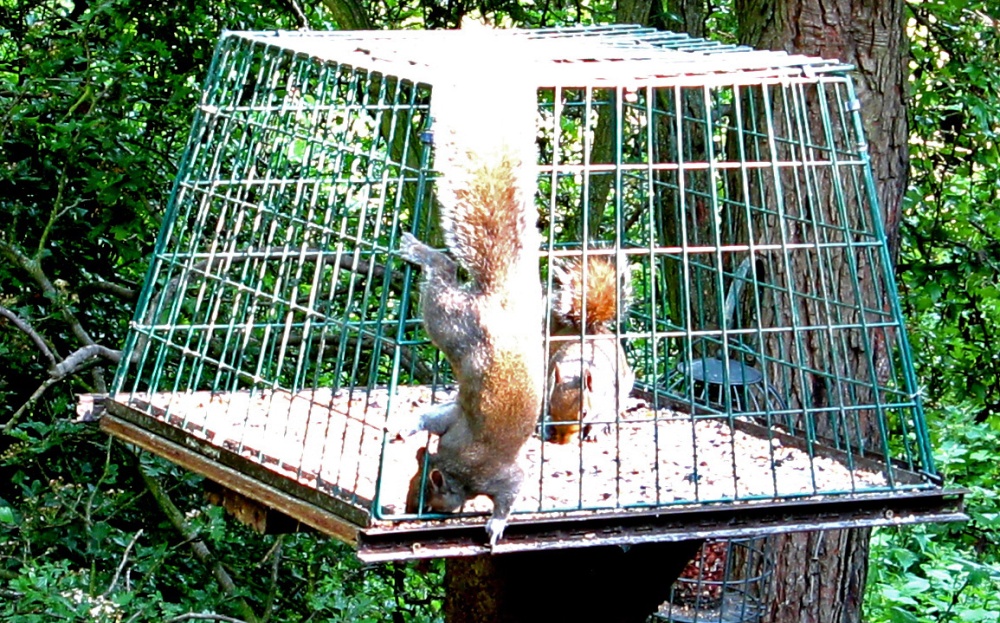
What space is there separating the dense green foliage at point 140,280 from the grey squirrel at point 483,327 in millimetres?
1258

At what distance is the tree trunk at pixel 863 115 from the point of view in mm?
3410

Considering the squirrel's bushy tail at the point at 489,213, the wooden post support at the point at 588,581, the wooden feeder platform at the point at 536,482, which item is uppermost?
the squirrel's bushy tail at the point at 489,213

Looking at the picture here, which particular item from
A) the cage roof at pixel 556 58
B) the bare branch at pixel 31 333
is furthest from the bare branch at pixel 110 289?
the cage roof at pixel 556 58

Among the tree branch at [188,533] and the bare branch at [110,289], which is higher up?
the bare branch at [110,289]

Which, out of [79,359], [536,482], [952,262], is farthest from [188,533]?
[952,262]

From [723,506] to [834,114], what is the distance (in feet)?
4.86

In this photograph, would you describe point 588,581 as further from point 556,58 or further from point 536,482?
point 556,58

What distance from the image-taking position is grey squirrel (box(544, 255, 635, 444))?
9.36 feet

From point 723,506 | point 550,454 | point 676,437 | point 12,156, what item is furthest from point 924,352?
point 12,156

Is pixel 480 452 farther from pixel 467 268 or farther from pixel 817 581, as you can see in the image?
pixel 817 581

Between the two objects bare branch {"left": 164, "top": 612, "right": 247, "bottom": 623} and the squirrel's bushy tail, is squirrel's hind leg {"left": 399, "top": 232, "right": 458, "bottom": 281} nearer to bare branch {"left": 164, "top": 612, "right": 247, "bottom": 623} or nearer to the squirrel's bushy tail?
the squirrel's bushy tail

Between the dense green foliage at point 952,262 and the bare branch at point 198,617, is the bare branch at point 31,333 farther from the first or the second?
the dense green foliage at point 952,262

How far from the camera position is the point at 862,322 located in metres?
2.46

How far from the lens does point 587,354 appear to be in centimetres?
300
